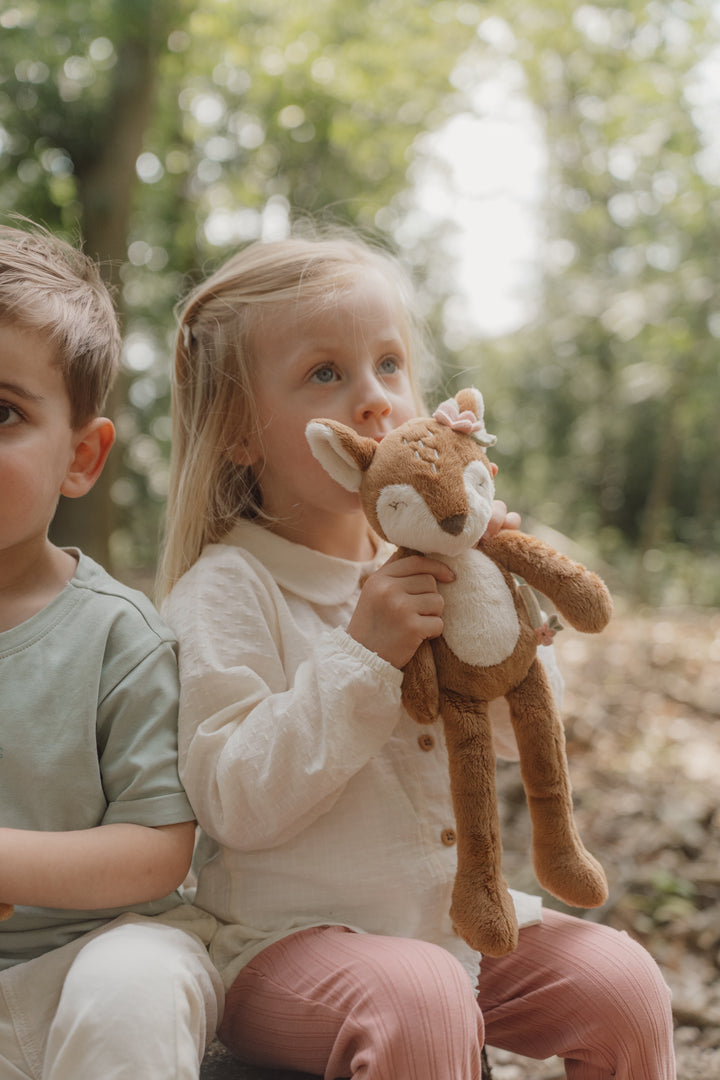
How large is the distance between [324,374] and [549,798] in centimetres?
75

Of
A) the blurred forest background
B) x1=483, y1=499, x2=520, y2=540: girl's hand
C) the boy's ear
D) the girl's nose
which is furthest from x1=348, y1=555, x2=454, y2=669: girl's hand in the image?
the blurred forest background

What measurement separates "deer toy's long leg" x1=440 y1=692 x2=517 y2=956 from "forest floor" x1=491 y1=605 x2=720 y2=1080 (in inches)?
41.9

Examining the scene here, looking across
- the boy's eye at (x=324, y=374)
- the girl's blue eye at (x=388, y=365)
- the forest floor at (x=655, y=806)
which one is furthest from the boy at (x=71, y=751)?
the forest floor at (x=655, y=806)

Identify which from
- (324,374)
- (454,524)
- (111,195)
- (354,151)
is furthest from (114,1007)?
(354,151)

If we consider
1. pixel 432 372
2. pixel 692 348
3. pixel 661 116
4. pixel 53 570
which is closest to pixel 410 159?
pixel 661 116

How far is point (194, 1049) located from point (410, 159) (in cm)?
943

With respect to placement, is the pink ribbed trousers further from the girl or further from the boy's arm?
the boy's arm

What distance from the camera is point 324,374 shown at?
1.52 metres

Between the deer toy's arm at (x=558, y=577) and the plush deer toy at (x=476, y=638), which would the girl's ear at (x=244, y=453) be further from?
the deer toy's arm at (x=558, y=577)

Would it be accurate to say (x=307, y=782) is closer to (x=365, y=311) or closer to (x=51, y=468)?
(x=51, y=468)

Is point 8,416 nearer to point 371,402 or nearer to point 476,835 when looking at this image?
point 371,402

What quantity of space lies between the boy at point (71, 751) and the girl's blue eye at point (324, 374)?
0.35 metres

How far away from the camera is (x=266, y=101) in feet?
29.6

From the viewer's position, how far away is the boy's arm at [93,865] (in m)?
1.18
